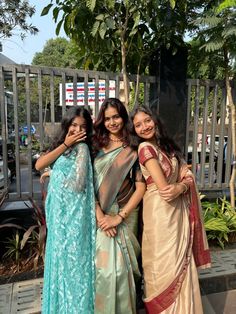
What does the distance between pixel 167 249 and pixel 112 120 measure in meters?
0.83

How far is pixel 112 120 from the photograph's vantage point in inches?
67.2

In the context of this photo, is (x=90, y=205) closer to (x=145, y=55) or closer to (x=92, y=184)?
(x=92, y=184)

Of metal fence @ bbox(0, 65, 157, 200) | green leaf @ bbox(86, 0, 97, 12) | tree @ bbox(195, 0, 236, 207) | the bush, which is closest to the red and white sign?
Result: metal fence @ bbox(0, 65, 157, 200)

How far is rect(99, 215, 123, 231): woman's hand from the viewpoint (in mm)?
1666

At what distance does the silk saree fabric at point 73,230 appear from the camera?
1.63m

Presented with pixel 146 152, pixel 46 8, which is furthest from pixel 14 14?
pixel 146 152

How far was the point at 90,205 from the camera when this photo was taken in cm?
167

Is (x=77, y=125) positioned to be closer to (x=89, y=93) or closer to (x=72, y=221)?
(x=72, y=221)

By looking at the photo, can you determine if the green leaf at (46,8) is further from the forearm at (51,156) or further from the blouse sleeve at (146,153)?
the blouse sleeve at (146,153)

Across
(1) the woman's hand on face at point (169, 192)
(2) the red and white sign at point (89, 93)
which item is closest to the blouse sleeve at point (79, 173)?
(1) the woman's hand on face at point (169, 192)

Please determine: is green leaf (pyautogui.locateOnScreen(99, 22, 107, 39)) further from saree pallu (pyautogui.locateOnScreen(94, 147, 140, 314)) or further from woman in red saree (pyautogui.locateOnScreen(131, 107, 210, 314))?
saree pallu (pyautogui.locateOnScreen(94, 147, 140, 314))

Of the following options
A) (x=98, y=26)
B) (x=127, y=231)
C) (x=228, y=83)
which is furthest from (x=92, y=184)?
(x=228, y=83)

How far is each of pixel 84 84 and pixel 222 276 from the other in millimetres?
2281

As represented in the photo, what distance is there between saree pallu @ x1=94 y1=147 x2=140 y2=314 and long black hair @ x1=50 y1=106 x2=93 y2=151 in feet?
0.50
